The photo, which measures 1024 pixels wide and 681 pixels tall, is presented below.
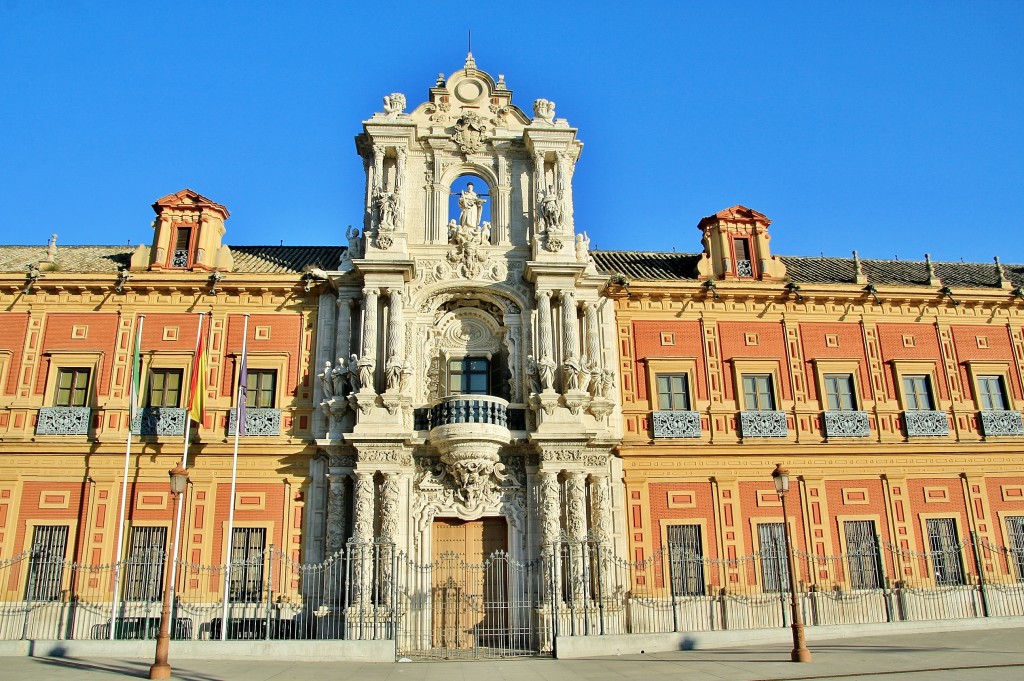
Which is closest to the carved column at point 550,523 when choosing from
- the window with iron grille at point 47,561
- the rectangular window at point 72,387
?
the window with iron grille at point 47,561

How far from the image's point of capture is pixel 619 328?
24406mm

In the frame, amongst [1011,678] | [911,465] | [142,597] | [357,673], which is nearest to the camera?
[1011,678]

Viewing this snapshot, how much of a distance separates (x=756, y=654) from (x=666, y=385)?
9021mm

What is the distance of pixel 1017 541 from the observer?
2342 cm

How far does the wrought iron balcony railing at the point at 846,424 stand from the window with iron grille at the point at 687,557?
16.8ft

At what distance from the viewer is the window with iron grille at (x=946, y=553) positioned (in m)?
22.6

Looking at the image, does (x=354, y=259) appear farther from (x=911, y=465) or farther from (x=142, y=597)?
(x=911, y=465)

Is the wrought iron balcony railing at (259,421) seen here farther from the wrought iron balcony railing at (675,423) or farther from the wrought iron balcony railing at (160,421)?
the wrought iron balcony railing at (675,423)

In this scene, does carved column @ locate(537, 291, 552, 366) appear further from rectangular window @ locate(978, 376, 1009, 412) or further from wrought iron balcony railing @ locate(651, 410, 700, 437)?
rectangular window @ locate(978, 376, 1009, 412)

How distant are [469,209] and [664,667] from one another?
1446cm

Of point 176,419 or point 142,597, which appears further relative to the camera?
point 176,419

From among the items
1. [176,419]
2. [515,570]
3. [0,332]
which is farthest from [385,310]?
[0,332]

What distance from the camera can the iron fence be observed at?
64.7ft

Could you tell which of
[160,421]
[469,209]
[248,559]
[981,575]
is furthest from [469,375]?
[981,575]
